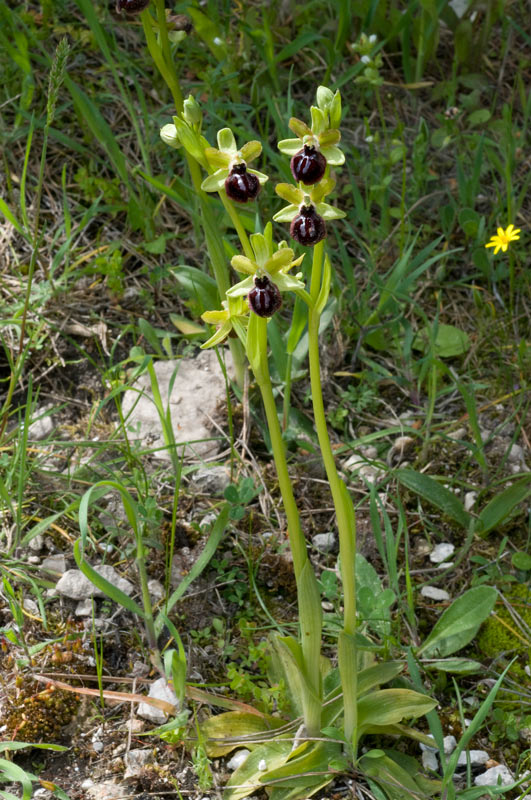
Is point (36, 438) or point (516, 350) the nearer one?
point (36, 438)

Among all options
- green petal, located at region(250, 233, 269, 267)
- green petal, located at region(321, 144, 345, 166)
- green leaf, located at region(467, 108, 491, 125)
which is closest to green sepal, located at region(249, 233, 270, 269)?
green petal, located at region(250, 233, 269, 267)

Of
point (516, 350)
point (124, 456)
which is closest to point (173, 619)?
point (124, 456)

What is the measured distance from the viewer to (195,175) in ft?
9.28

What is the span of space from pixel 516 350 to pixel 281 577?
131cm

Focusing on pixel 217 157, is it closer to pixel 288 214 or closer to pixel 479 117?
pixel 288 214

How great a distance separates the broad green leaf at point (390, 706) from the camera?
2199mm

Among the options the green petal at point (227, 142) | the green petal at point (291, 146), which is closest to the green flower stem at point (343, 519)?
the green petal at point (291, 146)

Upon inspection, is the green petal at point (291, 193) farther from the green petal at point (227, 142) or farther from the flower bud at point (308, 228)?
the green petal at point (227, 142)

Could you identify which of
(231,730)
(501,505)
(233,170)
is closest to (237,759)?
(231,730)

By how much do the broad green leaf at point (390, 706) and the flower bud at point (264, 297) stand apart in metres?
1.07

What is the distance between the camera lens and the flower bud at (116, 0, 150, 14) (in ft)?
8.41

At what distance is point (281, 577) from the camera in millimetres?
2695

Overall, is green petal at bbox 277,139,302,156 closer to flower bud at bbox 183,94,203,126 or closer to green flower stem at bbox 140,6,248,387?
flower bud at bbox 183,94,203,126

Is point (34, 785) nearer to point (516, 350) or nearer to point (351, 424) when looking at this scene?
point (351, 424)
